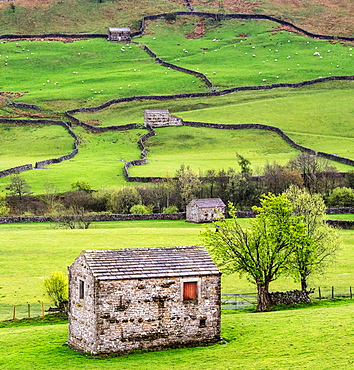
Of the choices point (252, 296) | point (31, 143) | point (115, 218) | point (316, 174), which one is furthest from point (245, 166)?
point (252, 296)

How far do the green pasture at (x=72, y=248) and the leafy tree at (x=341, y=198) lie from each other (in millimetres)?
17147

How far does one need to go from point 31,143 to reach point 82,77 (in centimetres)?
4965

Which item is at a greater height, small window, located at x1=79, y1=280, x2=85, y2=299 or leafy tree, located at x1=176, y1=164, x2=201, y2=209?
leafy tree, located at x1=176, y1=164, x2=201, y2=209

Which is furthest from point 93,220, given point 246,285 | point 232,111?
point 232,111

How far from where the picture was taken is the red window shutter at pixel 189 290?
36156 millimetres

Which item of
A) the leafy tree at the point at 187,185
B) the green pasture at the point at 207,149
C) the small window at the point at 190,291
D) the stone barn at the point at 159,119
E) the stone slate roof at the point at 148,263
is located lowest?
the small window at the point at 190,291

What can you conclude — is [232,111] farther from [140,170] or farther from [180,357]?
[180,357]

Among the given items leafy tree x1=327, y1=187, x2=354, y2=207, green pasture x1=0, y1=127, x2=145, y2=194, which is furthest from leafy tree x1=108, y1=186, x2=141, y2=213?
leafy tree x1=327, y1=187, x2=354, y2=207

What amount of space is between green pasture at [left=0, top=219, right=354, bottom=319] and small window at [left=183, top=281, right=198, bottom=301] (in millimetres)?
16183

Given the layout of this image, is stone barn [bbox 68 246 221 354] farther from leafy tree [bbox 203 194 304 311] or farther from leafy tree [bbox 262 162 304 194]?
leafy tree [bbox 262 162 304 194]

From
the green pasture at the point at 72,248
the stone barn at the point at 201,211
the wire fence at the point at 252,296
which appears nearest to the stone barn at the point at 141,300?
the wire fence at the point at 252,296

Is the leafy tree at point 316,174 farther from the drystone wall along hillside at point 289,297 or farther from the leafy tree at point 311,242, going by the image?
the drystone wall along hillside at point 289,297

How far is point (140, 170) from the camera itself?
11412cm

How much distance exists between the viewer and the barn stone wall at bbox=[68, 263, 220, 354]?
34.4 meters
